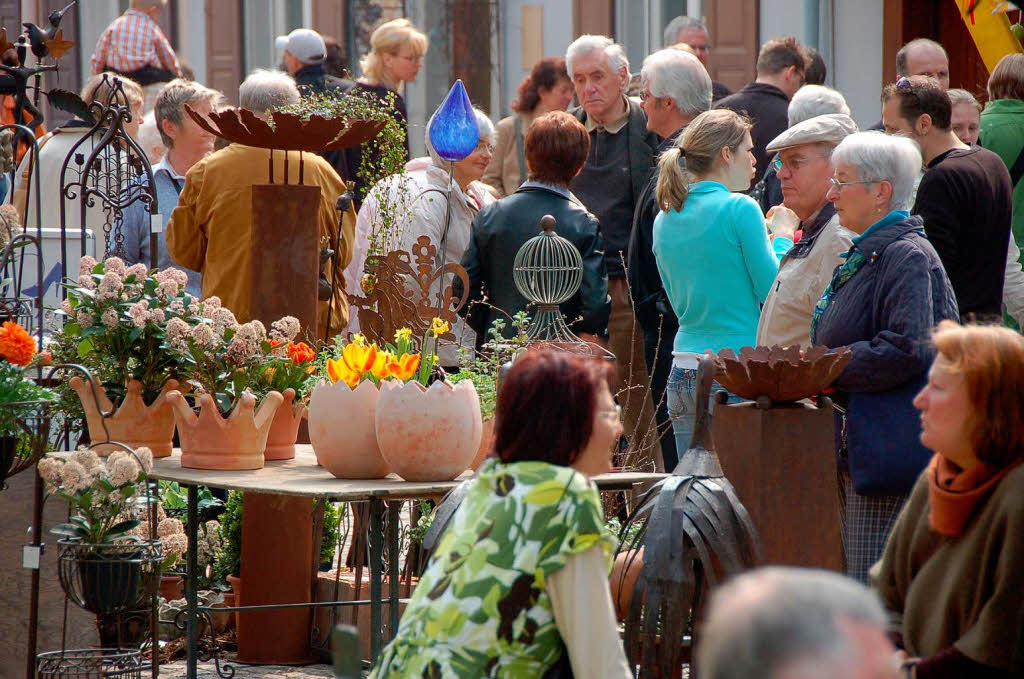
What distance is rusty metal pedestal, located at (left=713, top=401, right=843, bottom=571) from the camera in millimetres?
3502

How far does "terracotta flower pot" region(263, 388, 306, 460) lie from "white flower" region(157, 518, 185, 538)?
366 mm

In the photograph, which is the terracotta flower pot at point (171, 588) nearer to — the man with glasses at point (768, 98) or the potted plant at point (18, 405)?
the potted plant at point (18, 405)

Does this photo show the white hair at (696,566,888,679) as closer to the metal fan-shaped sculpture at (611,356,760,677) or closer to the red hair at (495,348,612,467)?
the red hair at (495,348,612,467)

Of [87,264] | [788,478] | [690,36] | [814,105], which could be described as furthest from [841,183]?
[690,36]

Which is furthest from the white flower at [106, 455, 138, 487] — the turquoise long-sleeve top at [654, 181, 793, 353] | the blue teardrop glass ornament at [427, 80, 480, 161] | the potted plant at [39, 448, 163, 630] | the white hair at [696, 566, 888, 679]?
the white hair at [696, 566, 888, 679]

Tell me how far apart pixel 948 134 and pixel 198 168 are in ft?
8.84

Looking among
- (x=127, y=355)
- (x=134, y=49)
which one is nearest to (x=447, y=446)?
(x=127, y=355)

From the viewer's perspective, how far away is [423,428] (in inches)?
143

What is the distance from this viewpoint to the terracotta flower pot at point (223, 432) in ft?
12.9

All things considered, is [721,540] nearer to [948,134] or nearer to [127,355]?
[127,355]

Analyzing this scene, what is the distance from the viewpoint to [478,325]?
214 inches

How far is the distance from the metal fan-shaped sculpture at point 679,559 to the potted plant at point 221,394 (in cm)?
119

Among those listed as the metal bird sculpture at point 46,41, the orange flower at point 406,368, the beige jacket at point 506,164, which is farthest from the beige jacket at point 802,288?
the beige jacket at point 506,164

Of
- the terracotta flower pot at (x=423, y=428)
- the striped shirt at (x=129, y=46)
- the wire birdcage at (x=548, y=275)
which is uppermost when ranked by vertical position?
the striped shirt at (x=129, y=46)
